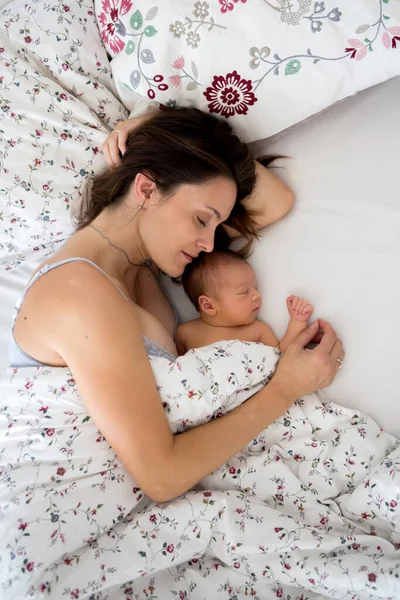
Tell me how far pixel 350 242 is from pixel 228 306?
1.25 feet

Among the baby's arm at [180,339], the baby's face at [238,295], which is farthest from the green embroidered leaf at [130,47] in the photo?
the baby's arm at [180,339]

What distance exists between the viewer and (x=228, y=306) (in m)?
1.49

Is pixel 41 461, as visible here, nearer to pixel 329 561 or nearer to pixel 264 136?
pixel 329 561

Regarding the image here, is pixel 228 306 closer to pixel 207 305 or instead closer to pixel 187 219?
pixel 207 305

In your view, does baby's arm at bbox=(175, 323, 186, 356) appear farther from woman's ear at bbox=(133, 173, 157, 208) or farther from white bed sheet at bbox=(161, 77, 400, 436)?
woman's ear at bbox=(133, 173, 157, 208)

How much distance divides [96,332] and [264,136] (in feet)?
2.61

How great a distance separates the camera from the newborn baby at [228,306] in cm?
146

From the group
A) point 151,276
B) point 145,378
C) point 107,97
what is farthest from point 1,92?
point 145,378

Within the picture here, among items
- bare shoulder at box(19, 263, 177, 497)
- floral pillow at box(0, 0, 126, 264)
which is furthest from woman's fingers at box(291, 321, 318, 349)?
floral pillow at box(0, 0, 126, 264)

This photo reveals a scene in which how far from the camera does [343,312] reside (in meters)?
1.40

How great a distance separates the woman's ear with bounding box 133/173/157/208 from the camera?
1.30m

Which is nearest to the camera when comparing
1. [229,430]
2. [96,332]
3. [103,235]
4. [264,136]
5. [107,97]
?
[96,332]

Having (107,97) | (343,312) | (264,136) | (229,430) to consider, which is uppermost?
(107,97)

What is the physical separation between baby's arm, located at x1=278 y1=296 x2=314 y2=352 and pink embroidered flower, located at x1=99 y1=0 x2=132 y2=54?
90 cm
